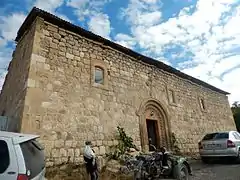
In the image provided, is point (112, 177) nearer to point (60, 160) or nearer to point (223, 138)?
point (60, 160)

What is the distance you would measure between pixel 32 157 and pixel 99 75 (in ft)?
21.0

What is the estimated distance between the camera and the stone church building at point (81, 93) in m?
7.01

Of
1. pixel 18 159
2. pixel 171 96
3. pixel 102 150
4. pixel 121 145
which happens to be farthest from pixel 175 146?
pixel 18 159

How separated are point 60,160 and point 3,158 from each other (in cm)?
433

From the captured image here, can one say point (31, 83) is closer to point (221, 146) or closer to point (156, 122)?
point (156, 122)

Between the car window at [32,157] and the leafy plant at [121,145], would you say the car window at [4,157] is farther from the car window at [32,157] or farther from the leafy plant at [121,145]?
the leafy plant at [121,145]

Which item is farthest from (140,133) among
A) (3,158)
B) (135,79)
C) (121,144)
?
(3,158)

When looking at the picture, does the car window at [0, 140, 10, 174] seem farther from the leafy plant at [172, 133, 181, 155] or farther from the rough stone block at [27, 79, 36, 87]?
the leafy plant at [172, 133, 181, 155]

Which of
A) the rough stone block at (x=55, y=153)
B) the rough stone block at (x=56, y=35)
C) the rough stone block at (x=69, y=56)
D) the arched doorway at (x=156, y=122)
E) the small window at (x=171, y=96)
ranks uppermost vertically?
the rough stone block at (x=56, y=35)

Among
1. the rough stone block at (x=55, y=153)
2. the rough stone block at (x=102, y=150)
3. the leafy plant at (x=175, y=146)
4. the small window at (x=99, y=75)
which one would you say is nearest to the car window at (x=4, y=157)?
the rough stone block at (x=55, y=153)

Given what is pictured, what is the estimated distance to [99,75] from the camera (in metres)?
9.27

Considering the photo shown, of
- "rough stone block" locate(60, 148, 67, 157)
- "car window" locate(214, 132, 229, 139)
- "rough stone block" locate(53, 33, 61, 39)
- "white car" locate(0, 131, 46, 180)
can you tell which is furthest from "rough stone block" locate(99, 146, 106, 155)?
"car window" locate(214, 132, 229, 139)

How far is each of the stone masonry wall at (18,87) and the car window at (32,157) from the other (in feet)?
11.5

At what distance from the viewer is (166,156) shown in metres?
6.60
